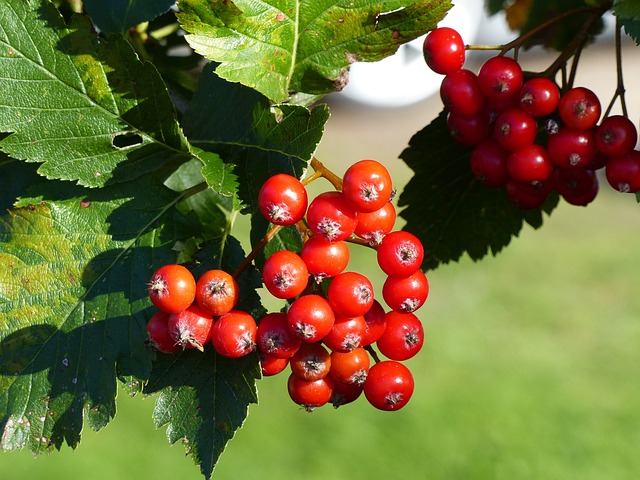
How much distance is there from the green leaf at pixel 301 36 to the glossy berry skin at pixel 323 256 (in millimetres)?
A: 226

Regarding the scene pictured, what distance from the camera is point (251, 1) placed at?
117 centimetres

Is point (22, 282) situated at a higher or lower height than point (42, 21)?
lower

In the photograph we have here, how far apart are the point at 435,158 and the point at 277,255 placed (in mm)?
642

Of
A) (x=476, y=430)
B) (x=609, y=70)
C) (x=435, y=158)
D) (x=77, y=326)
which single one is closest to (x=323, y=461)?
(x=476, y=430)

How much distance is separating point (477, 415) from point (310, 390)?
4.40 metres

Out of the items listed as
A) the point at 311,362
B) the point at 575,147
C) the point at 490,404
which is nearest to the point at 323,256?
the point at 311,362

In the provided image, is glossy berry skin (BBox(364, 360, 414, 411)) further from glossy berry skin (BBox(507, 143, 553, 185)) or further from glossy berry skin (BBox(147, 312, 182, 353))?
glossy berry skin (BBox(507, 143, 553, 185))

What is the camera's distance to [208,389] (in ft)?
3.99

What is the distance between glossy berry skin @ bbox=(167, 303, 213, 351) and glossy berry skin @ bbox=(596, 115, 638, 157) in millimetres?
700

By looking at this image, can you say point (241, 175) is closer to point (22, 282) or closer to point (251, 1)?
point (251, 1)

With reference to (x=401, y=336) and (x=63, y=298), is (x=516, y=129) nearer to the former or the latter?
(x=401, y=336)

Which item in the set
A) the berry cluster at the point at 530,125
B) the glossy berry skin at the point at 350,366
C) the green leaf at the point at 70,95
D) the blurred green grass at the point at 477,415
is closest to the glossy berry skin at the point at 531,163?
the berry cluster at the point at 530,125

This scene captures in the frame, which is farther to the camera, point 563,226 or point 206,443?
point 563,226

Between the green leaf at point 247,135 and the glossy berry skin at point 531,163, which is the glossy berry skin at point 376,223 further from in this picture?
the glossy berry skin at point 531,163
